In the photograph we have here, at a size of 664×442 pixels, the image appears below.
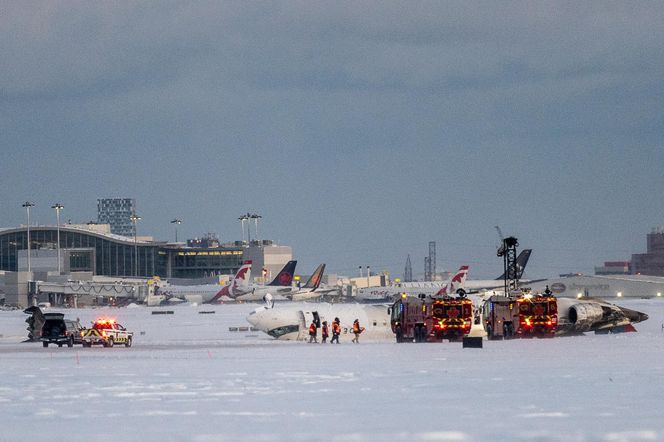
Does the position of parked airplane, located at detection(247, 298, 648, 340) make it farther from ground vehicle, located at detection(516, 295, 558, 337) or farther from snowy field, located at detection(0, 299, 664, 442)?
snowy field, located at detection(0, 299, 664, 442)

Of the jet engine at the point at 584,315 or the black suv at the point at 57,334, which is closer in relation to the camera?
the black suv at the point at 57,334

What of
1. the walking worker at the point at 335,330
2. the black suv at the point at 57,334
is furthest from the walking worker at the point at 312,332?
the black suv at the point at 57,334

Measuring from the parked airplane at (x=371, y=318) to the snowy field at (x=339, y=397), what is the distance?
21345 mm

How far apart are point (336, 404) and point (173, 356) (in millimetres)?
24743

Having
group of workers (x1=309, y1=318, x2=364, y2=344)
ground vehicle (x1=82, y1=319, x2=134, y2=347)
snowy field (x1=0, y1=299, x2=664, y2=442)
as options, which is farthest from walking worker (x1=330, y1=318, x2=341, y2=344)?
snowy field (x1=0, y1=299, x2=664, y2=442)

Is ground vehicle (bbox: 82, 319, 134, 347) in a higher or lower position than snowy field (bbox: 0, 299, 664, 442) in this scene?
higher

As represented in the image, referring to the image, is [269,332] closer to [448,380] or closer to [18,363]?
[18,363]

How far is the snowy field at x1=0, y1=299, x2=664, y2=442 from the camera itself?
77.0 feet

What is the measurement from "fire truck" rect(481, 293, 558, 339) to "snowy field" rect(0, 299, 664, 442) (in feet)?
62.9

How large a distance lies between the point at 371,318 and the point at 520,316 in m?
9.99

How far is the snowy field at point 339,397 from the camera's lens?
23.5m

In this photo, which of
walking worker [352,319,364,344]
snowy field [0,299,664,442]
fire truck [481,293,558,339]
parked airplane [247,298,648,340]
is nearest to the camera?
snowy field [0,299,664,442]

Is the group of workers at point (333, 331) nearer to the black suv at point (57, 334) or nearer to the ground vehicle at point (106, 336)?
the ground vehicle at point (106, 336)

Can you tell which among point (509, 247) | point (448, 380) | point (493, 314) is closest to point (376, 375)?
point (448, 380)
